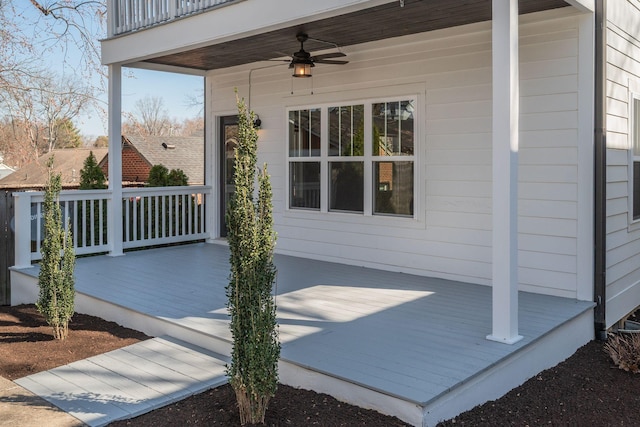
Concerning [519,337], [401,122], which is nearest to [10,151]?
[401,122]

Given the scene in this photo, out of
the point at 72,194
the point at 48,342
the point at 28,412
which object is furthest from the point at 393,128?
the point at 28,412

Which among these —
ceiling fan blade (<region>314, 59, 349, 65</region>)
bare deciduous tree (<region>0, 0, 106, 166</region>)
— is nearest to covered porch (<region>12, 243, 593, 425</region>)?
ceiling fan blade (<region>314, 59, 349, 65</region>)

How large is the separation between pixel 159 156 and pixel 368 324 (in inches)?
674

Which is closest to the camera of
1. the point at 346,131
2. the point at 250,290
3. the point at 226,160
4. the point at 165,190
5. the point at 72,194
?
the point at 250,290

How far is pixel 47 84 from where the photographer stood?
42.3 feet

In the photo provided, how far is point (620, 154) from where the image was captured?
5.37 metres

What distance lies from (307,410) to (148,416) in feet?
2.92

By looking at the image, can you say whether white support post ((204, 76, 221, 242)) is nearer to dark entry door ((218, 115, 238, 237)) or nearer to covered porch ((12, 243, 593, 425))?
dark entry door ((218, 115, 238, 237))

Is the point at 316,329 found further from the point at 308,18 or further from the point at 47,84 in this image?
the point at 47,84

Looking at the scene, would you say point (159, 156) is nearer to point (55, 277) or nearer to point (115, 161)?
point (115, 161)

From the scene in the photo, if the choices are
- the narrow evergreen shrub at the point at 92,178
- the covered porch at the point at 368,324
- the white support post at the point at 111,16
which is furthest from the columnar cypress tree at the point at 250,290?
the narrow evergreen shrub at the point at 92,178

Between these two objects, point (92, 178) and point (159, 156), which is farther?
point (159, 156)

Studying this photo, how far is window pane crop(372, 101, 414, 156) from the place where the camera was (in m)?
6.13

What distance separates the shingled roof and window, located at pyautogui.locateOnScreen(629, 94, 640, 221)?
15.4 meters
